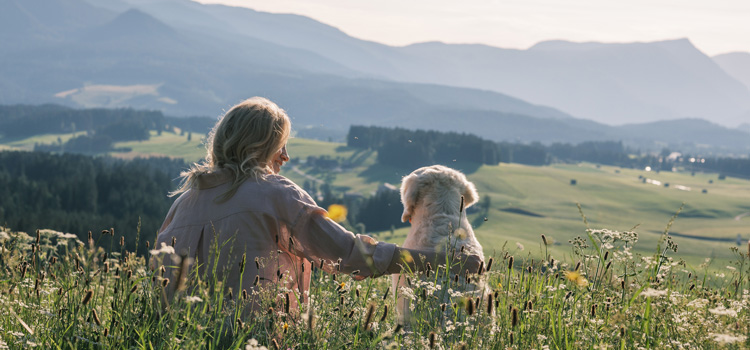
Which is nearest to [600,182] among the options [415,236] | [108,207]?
[108,207]

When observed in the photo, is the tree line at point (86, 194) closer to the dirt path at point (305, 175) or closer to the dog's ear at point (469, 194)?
the dog's ear at point (469, 194)

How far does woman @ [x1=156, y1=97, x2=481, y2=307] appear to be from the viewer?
167 inches

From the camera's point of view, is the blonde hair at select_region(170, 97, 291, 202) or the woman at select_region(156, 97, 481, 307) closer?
the woman at select_region(156, 97, 481, 307)

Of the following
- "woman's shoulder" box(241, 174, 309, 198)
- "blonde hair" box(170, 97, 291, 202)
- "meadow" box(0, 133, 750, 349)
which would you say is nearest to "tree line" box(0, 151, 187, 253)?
"blonde hair" box(170, 97, 291, 202)

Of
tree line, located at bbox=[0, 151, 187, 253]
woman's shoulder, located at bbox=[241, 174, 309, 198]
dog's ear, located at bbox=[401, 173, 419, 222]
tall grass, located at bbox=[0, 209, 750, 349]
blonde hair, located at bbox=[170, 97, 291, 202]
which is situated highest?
blonde hair, located at bbox=[170, 97, 291, 202]

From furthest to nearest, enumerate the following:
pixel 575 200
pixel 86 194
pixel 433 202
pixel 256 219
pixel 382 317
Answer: pixel 575 200 → pixel 86 194 → pixel 433 202 → pixel 256 219 → pixel 382 317

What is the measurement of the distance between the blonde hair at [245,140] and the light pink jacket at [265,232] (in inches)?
3.4

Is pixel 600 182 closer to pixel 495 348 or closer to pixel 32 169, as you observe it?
pixel 32 169

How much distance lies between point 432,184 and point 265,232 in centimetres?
233

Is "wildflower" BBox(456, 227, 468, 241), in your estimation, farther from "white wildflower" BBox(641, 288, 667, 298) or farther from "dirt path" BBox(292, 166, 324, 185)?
"dirt path" BBox(292, 166, 324, 185)

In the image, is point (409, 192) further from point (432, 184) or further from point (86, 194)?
point (86, 194)

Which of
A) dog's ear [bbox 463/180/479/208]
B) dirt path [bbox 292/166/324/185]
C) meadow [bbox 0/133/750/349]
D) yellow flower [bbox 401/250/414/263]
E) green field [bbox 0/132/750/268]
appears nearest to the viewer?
meadow [bbox 0/133/750/349]

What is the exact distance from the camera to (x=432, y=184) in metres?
6.16

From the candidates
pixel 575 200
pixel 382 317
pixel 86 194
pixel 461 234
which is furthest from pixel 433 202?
pixel 575 200
